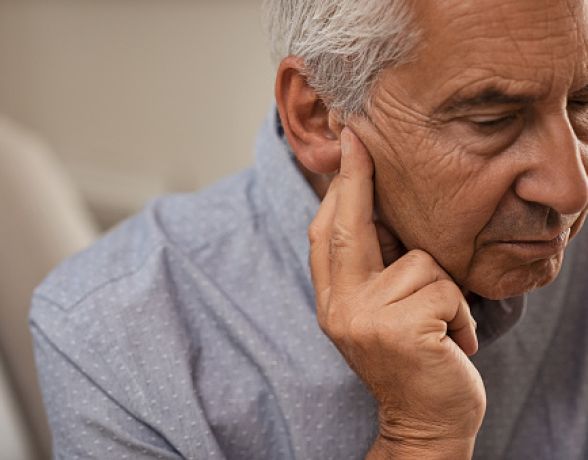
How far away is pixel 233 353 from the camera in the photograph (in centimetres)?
135

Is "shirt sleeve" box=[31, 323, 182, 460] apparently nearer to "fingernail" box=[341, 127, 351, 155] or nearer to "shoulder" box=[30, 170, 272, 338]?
"shoulder" box=[30, 170, 272, 338]

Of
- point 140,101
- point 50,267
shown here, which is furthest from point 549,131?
point 140,101

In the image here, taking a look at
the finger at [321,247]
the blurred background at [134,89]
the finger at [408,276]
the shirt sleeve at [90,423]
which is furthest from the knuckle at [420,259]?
the blurred background at [134,89]

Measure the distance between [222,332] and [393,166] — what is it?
35 centimetres

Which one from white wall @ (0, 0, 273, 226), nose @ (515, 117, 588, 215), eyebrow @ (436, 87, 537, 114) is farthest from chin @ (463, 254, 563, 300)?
white wall @ (0, 0, 273, 226)

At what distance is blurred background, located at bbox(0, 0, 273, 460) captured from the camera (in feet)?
9.98

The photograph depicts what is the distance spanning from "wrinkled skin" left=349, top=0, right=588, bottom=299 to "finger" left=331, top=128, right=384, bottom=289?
0.06ft

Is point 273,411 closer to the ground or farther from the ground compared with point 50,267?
closer to the ground

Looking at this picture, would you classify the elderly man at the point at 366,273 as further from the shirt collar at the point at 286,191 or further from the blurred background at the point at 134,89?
the blurred background at the point at 134,89

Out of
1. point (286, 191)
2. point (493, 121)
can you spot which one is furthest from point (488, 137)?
point (286, 191)

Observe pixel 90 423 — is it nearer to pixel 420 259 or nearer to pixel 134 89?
A: pixel 420 259

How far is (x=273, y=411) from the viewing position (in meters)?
1.34

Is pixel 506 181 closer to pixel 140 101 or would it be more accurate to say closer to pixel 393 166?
pixel 393 166

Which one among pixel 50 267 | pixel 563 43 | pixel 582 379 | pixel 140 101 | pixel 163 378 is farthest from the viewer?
pixel 140 101
